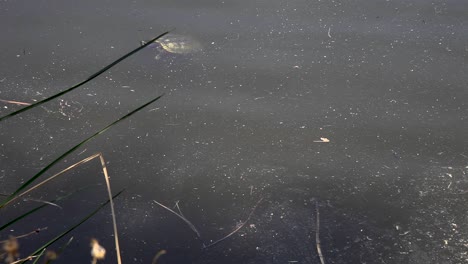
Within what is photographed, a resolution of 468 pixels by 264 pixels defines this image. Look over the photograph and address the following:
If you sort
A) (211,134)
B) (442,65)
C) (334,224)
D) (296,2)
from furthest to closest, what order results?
(296,2) → (442,65) → (211,134) → (334,224)

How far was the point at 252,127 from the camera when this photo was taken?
2.28 meters

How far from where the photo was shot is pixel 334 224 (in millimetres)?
1924

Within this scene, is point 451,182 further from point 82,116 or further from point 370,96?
point 82,116

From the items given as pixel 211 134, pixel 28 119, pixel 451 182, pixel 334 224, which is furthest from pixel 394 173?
pixel 28 119

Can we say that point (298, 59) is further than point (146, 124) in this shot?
Yes

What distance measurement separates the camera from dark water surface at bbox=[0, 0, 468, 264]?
6.27 ft

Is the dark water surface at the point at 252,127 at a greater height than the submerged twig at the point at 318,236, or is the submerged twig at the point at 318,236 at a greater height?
the dark water surface at the point at 252,127

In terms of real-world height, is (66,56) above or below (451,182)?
above

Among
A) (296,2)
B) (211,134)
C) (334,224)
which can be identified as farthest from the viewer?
(296,2)

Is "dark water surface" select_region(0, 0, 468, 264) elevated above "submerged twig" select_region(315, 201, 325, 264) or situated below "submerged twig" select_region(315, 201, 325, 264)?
above

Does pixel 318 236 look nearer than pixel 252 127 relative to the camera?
Yes

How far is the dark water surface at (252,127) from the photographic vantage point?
6.27 ft

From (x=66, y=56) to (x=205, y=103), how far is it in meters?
0.64

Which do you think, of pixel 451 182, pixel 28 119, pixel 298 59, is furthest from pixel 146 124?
pixel 451 182
